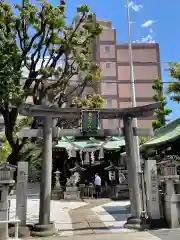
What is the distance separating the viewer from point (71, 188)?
21.6m

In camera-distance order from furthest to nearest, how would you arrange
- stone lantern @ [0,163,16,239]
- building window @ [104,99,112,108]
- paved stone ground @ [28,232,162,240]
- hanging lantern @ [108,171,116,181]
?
building window @ [104,99,112,108], hanging lantern @ [108,171,116,181], stone lantern @ [0,163,16,239], paved stone ground @ [28,232,162,240]

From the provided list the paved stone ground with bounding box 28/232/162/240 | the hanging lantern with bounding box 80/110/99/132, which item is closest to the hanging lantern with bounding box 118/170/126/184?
the hanging lantern with bounding box 80/110/99/132

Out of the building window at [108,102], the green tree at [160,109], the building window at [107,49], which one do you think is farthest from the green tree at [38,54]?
the building window at [107,49]

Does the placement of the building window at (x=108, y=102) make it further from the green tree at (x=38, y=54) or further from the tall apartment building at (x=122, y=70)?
the green tree at (x=38, y=54)

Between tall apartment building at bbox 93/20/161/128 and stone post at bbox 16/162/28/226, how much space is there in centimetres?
3782

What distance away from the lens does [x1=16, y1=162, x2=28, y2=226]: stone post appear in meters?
9.42

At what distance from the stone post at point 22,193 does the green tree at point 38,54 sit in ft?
15.1

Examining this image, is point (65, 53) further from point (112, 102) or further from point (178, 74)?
point (112, 102)

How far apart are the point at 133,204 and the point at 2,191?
4.83 metres

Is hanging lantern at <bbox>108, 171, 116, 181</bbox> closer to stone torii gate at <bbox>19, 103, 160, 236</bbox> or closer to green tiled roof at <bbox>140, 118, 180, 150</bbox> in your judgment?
green tiled roof at <bbox>140, 118, 180, 150</bbox>

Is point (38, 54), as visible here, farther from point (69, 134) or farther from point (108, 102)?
point (108, 102)

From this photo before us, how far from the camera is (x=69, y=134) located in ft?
35.9

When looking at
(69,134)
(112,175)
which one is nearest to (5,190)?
(69,134)

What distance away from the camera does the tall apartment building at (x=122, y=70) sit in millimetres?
47781
